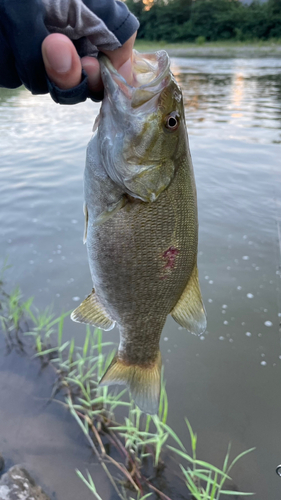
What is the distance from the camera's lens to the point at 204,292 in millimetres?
5062

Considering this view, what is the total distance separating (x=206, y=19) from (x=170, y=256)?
3300 inches

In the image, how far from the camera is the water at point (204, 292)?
10.2ft

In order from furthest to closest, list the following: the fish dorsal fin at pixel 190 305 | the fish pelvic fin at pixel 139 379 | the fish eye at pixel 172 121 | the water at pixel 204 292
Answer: the water at pixel 204 292 < the fish pelvic fin at pixel 139 379 < the fish dorsal fin at pixel 190 305 < the fish eye at pixel 172 121

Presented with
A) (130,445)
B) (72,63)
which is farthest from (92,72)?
(130,445)

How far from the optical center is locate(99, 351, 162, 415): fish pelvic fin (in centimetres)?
199

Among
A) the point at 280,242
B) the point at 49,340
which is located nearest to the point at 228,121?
Result: the point at 280,242

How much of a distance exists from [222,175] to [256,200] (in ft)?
4.64

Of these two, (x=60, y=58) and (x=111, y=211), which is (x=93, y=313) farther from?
(x=60, y=58)

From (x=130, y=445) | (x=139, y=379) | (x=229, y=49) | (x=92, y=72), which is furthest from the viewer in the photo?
(x=229, y=49)

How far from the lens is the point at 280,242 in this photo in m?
5.96

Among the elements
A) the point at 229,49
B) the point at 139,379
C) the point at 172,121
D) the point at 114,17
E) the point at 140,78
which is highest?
the point at 229,49

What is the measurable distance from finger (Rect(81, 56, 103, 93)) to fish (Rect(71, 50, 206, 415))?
0.05 m

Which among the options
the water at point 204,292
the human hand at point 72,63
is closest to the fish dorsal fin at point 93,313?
the human hand at point 72,63

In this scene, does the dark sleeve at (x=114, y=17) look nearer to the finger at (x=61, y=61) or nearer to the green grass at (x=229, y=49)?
the finger at (x=61, y=61)
